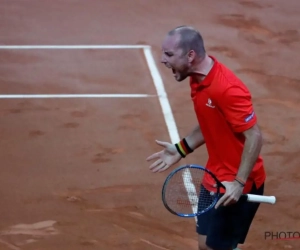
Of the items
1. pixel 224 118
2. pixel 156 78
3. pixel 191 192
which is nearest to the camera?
pixel 224 118

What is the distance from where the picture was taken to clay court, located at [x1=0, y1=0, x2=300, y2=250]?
679 centimetres

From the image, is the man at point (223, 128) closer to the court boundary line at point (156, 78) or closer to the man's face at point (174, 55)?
the man's face at point (174, 55)

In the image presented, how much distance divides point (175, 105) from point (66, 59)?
246 cm

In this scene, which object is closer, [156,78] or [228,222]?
[228,222]

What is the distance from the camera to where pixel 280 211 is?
7.10 meters

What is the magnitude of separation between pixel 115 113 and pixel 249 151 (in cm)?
491

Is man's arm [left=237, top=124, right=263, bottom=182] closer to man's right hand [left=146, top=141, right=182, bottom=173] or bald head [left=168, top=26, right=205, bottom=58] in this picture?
bald head [left=168, top=26, right=205, bottom=58]

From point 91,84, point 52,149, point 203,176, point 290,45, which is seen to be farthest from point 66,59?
point 203,176

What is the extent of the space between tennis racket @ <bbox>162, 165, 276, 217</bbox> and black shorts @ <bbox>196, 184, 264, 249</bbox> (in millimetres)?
69

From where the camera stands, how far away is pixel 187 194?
5.22m

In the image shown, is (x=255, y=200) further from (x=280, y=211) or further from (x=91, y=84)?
(x=91, y=84)

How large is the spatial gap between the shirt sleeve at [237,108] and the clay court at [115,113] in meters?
2.27

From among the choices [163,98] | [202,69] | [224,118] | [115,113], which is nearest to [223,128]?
[224,118]

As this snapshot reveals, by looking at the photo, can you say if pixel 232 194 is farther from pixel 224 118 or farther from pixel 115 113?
pixel 115 113
